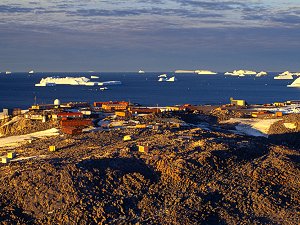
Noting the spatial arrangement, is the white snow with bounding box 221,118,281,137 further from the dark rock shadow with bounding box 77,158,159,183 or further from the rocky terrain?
the dark rock shadow with bounding box 77,158,159,183

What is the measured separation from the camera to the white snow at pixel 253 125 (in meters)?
54.0

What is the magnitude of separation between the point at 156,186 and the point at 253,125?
3000 centimetres

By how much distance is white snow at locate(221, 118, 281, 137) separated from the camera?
177ft

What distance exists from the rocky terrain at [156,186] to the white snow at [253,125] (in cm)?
1801

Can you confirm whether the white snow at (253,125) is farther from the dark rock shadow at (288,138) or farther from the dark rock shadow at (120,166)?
the dark rock shadow at (120,166)

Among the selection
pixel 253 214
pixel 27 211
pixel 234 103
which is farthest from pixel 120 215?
pixel 234 103

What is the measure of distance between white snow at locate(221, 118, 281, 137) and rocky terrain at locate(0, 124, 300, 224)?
59.1 ft

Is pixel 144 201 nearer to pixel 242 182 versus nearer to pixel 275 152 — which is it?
pixel 242 182

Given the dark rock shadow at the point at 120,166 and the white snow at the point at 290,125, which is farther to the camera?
the white snow at the point at 290,125

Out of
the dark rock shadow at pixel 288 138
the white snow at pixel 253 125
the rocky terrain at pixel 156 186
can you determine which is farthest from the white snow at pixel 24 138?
the dark rock shadow at pixel 288 138

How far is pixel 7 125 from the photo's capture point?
57.1 meters

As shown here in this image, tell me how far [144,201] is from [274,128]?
29.4 metres

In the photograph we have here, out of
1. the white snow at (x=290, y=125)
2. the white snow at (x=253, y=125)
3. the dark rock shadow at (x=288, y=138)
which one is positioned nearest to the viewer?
the dark rock shadow at (x=288, y=138)

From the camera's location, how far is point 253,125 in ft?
187
